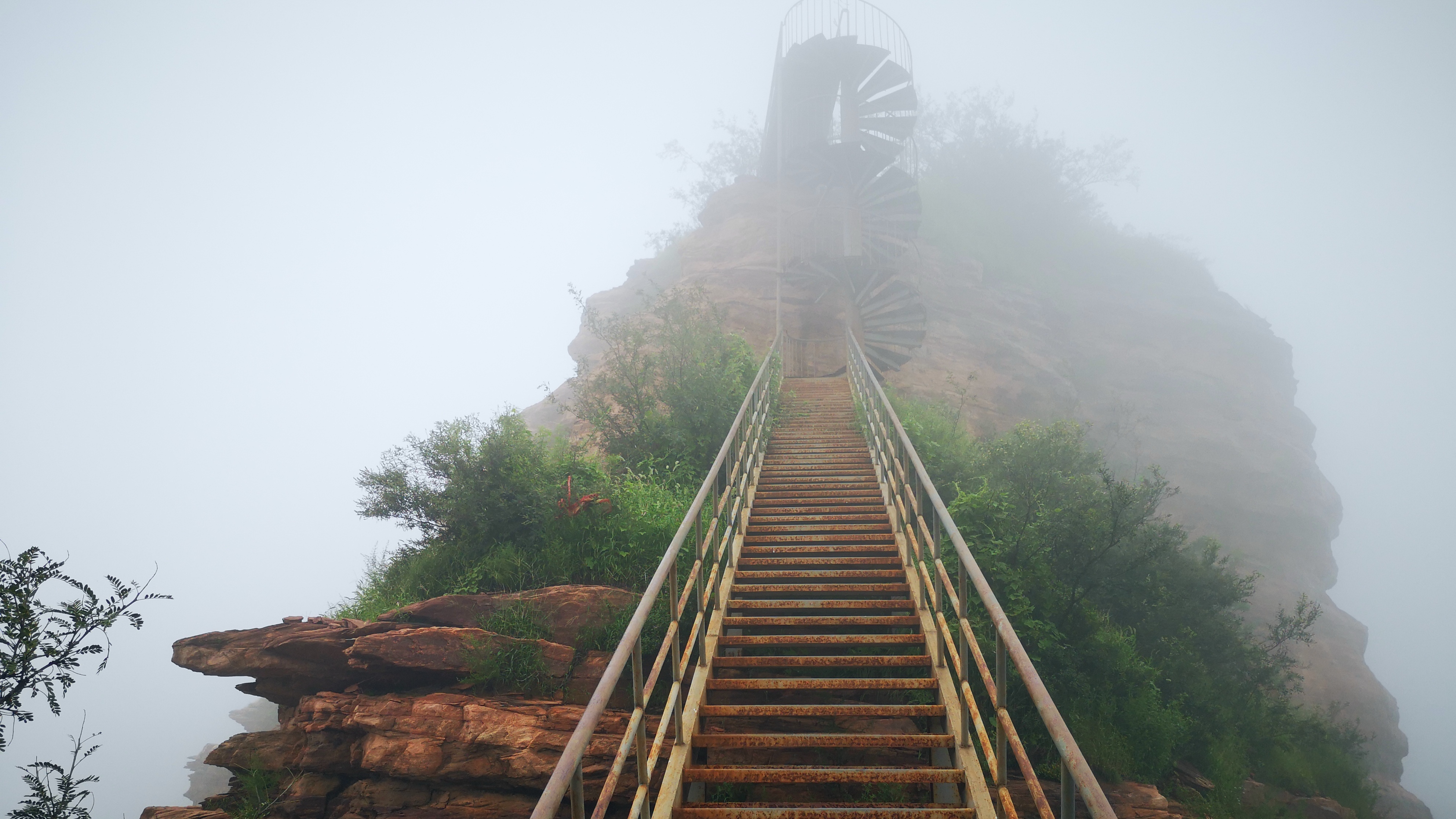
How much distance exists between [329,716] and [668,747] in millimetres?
2843

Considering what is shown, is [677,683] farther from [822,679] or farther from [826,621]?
[826,621]

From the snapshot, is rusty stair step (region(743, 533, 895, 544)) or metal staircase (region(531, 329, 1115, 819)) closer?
metal staircase (region(531, 329, 1115, 819))

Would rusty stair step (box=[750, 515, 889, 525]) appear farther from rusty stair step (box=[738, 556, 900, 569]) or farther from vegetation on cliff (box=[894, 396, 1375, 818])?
vegetation on cliff (box=[894, 396, 1375, 818])

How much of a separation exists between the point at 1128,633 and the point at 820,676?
5.19 m

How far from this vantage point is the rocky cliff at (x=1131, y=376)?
67.7 feet

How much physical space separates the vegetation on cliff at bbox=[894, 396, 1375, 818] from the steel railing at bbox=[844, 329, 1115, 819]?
0.86m

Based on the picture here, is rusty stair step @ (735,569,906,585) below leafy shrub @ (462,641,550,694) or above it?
above

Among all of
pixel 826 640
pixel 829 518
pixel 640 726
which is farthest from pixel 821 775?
pixel 829 518

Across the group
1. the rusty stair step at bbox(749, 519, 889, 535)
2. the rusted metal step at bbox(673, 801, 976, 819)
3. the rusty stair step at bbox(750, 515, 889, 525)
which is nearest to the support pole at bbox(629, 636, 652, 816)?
the rusted metal step at bbox(673, 801, 976, 819)

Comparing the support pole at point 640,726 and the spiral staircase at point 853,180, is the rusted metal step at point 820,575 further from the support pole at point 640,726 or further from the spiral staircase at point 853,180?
the spiral staircase at point 853,180

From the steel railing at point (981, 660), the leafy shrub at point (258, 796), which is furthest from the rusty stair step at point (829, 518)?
the leafy shrub at point (258, 796)

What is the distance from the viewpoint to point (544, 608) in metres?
6.42

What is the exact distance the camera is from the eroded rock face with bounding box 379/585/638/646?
248 inches

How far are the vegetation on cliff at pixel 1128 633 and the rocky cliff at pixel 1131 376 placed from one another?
340 inches
